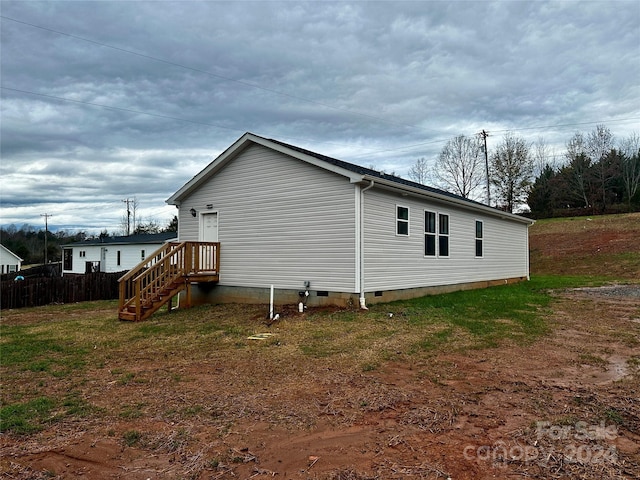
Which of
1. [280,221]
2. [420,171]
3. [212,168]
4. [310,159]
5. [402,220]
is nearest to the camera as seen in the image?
[310,159]

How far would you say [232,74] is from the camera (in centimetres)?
1544

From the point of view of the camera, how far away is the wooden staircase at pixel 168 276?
11.0m

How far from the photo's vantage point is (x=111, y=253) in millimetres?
32500

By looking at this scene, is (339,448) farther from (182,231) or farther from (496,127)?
(496,127)

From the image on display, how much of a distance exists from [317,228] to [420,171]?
3267cm

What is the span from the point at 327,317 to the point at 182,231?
7055mm

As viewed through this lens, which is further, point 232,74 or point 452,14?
point 232,74

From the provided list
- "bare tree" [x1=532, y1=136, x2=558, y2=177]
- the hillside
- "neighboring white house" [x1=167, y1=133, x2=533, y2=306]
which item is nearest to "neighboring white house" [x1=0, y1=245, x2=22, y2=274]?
"neighboring white house" [x1=167, y1=133, x2=533, y2=306]

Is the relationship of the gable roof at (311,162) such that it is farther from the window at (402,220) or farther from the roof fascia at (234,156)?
the window at (402,220)

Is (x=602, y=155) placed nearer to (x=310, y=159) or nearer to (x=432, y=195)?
(x=432, y=195)

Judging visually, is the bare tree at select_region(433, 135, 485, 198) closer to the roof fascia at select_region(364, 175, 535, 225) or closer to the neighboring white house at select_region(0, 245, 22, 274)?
the roof fascia at select_region(364, 175, 535, 225)

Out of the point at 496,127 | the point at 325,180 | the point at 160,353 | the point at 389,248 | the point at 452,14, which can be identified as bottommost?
the point at 160,353

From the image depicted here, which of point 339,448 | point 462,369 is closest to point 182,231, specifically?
point 462,369

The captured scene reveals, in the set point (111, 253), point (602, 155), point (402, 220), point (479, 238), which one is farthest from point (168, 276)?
point (602, 155)
